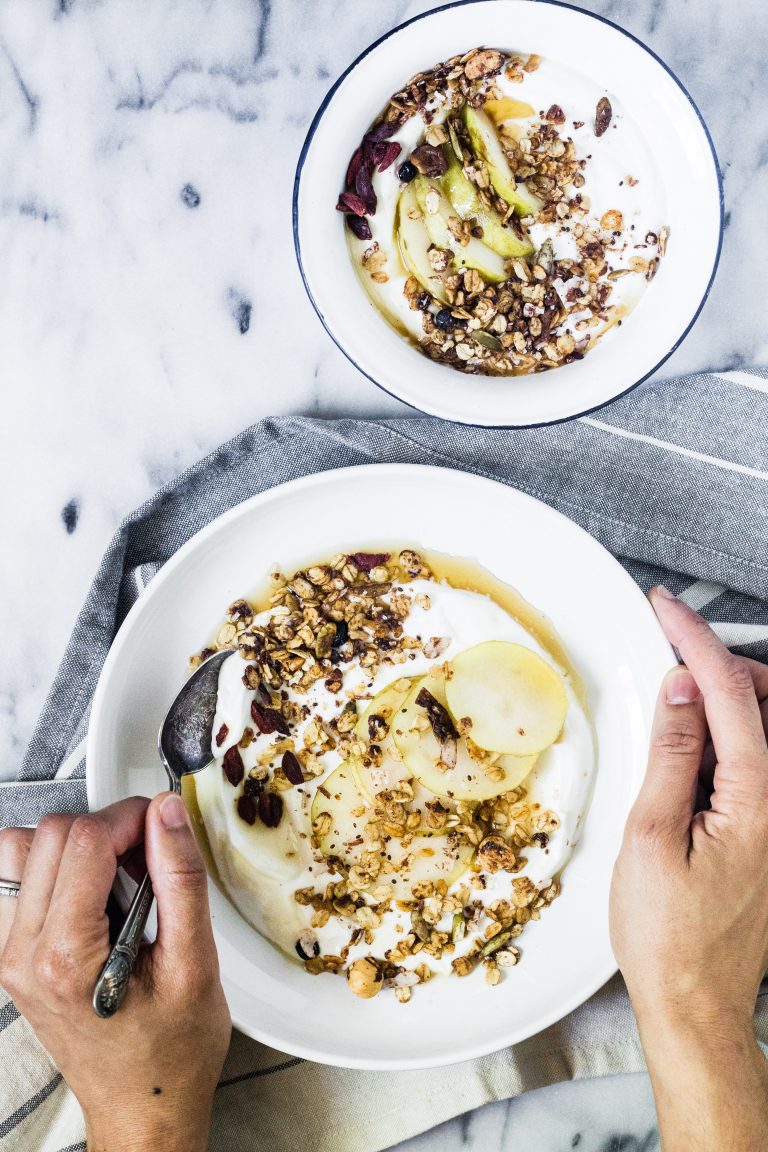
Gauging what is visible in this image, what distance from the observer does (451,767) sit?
111 cm

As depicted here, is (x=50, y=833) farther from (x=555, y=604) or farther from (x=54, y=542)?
(x=555, y=604)

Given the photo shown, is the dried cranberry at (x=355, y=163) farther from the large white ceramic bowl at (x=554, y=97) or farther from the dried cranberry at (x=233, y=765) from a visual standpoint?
the dried cranberry at (x=233, y=765)

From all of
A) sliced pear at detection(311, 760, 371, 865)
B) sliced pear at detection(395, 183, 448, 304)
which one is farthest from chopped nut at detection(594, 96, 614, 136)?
sliced pear at detection(311, 760, 371, 865)

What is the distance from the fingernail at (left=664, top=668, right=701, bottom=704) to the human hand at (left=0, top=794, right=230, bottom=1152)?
529 millimetres

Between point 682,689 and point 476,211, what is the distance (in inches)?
22.5

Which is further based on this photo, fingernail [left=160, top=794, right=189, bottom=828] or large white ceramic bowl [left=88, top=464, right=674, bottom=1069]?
large white ceramic bowl [left=88, top=464, right=674, bottom=1069]

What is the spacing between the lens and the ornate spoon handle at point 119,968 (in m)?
0.96

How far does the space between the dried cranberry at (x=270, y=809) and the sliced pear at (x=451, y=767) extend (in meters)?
0.16

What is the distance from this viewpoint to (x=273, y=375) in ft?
4.09

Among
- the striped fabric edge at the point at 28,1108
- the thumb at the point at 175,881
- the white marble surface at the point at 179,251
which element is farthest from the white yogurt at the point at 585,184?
the striped fabric edge at the point at 28,1108

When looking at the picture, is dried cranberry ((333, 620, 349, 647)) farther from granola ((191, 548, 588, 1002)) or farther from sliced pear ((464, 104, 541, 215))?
sliced pear ((464, 104, 541, 215))

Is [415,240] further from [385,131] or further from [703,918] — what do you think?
[703,918]

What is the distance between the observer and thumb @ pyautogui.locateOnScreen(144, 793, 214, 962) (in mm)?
984

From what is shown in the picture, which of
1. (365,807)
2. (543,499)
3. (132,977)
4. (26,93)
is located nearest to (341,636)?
(365,807)
